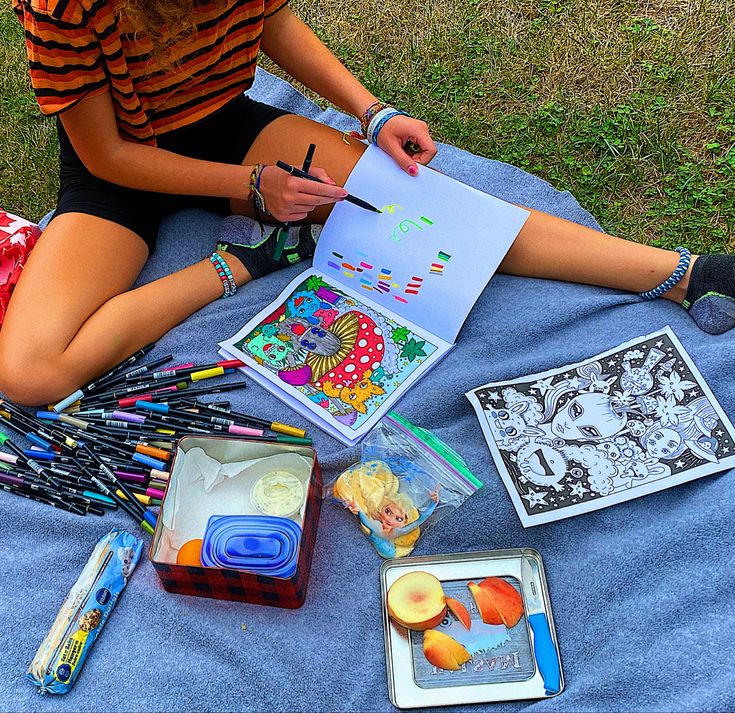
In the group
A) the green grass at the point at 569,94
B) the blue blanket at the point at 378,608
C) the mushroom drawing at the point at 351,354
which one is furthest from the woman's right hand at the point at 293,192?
the green grass at the point at 569,94

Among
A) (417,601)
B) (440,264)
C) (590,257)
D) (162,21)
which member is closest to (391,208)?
(440,264)

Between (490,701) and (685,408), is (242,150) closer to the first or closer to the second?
(685,408)

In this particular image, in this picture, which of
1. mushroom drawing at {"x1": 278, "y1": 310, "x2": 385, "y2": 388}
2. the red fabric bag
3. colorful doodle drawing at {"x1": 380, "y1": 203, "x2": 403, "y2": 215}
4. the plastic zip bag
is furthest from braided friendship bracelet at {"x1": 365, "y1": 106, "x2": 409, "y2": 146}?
the red fabric bag

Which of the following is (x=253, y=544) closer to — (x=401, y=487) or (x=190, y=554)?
(x=190, y=554)

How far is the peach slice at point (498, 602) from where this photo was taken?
1.12 meters

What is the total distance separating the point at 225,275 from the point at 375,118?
0.46 metres

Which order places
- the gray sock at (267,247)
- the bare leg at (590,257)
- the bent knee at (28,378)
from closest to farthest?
the bent knee at (28,378) < the bare leg at (590,257) < the gray sock at (267,247)

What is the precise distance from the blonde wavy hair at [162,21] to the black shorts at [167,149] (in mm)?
242

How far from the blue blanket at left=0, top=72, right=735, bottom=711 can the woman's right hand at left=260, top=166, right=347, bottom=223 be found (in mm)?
377

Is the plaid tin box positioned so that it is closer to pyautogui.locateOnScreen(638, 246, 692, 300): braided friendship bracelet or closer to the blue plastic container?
the blue plastic container

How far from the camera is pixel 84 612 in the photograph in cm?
112

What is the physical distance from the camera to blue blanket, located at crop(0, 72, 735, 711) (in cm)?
105

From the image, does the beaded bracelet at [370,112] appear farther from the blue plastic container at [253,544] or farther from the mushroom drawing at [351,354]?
the blue plastic container at [253,544]

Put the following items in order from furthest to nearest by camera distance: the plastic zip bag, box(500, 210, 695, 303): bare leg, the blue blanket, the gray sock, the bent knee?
the gray sock → box(500, 210, 695, 303): bare leg → the bent knee → the plastic zip bag → the blue blanket
